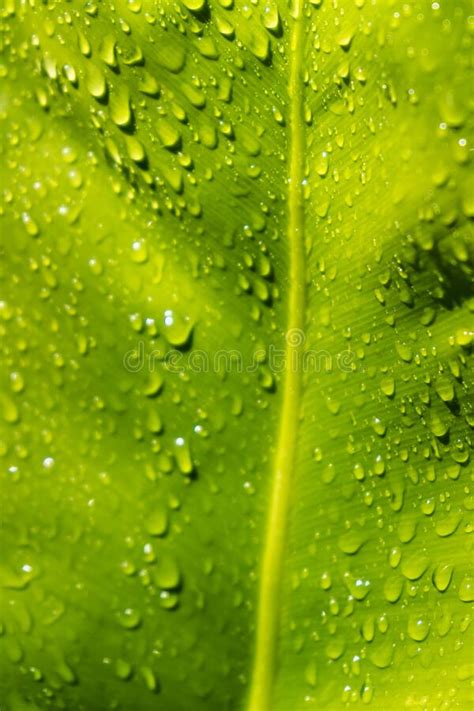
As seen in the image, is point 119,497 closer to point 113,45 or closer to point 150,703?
point 150,703

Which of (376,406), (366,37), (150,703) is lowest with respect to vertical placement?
(150,703)

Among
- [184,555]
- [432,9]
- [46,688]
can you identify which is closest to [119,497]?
[184,555]

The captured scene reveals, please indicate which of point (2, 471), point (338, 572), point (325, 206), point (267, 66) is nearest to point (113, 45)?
point (267, 66)

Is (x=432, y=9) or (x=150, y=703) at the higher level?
(x=432, y=9)

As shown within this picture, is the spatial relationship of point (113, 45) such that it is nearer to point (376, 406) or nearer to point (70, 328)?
point (70, 328)

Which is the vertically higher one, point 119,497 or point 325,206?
point 325,206

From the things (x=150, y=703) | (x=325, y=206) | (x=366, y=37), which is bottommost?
(x=150, y=703)
